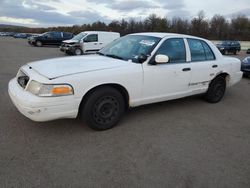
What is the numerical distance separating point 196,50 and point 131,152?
2826mm

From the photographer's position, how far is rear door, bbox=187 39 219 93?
4.69 meters

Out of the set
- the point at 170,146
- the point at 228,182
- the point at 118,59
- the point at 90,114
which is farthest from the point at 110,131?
the point at 228,182

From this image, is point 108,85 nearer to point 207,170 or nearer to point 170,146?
point 170,146

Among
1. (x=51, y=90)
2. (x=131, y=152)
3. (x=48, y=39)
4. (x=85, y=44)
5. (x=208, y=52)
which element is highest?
(x=48, y=39)

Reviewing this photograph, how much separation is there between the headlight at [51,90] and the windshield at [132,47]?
1371 millimetres

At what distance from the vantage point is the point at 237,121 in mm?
4461

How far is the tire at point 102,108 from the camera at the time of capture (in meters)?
3.46

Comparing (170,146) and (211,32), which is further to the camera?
(211,32)

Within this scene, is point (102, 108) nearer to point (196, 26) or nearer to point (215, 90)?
point (215, 90)

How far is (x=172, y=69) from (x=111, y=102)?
4.59ft

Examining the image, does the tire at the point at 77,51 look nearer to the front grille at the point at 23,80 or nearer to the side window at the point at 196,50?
the side window at the point at 196,50

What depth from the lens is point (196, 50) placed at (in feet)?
15.8

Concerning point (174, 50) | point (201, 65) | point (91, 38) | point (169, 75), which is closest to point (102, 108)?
point (169, 75)

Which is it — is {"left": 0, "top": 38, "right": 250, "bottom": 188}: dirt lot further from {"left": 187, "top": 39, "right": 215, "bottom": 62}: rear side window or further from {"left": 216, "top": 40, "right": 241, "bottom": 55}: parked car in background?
{"left": 216, "top": 40, "right": 241, "bottom": 55}: parked car in background
